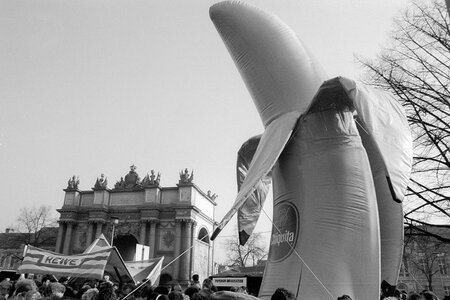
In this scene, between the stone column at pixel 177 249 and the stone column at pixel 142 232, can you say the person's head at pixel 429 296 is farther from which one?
the stone column at pixel 142 232

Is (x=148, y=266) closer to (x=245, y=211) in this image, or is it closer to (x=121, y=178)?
(x=245, y=211)

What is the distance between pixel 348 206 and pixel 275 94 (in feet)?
8.08

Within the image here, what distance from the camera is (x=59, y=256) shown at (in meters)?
9.79

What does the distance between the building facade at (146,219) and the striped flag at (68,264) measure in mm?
28802

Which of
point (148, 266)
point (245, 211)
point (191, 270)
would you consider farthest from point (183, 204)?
point (245, 211)

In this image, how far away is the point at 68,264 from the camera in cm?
955

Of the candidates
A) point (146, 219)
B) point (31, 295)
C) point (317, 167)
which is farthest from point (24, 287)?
point (146, 219)

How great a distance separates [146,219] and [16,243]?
3625cm

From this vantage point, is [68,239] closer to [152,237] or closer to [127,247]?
[127,247]

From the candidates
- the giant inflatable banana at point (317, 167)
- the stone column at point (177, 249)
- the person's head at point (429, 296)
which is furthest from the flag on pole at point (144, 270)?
the stone column at point (177, 249)

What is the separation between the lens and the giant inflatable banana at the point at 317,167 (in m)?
5.86

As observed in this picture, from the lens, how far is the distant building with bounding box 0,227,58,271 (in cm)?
5244

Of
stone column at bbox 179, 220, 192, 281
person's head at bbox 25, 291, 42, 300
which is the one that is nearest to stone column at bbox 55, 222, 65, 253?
stone column at bbox 179, 220, 192, 281

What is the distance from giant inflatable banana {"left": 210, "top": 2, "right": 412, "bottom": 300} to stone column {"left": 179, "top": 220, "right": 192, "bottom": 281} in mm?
31325
